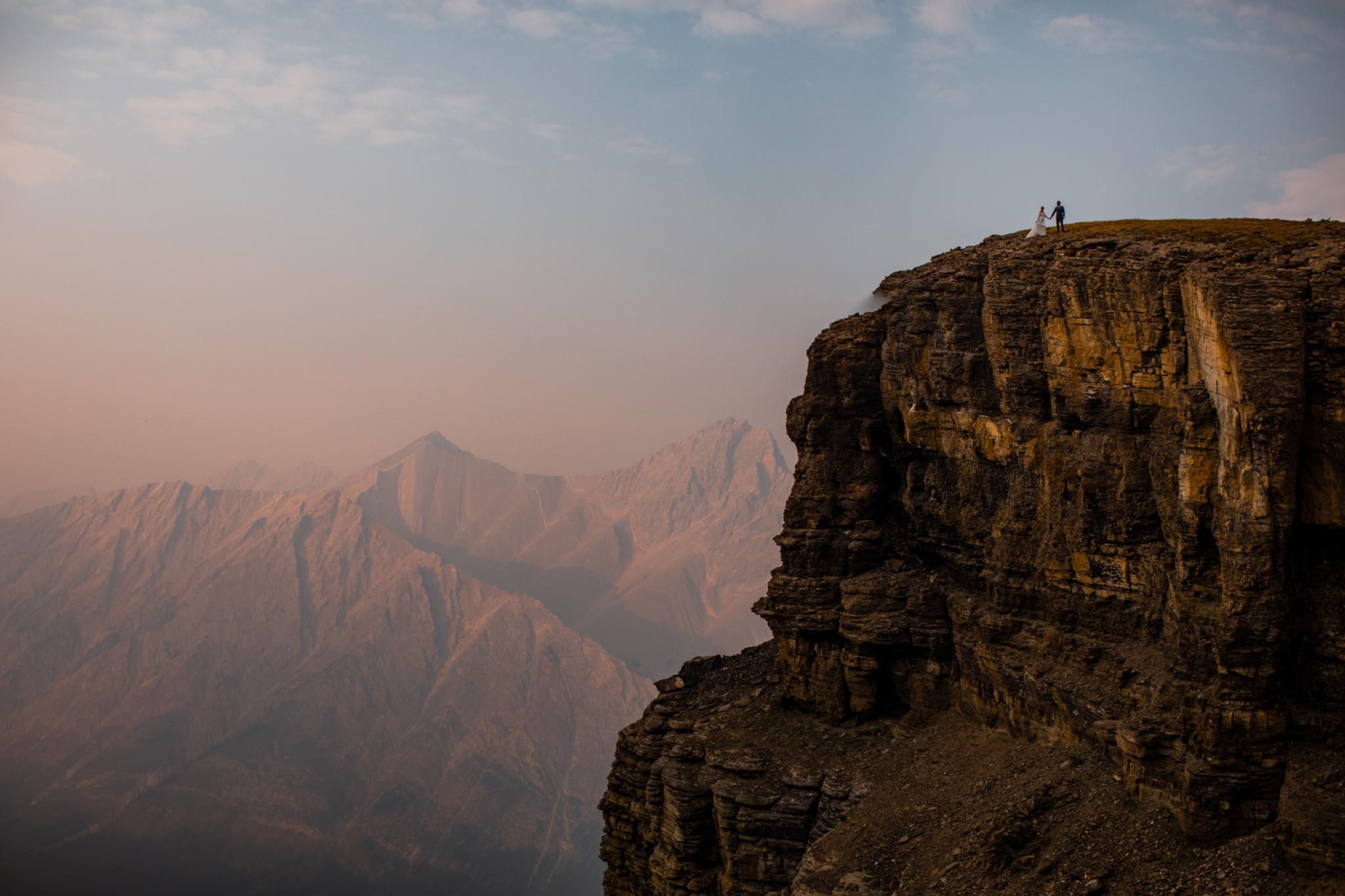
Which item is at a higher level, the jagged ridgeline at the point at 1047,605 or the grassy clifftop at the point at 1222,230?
the grassy clifftop at the point at 1222,230

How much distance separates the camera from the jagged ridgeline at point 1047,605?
50.1 meters

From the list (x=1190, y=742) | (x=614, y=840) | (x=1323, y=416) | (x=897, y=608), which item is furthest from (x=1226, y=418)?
(x=614, y=840)

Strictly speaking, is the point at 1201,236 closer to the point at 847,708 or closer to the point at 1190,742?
the point at 1190,742

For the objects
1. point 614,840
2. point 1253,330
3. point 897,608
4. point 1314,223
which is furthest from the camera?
point 614,840

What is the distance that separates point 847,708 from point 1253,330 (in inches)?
1399

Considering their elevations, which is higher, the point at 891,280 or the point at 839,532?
the point at 891,280

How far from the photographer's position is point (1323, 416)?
49.5 metres

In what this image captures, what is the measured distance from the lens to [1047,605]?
211 feet

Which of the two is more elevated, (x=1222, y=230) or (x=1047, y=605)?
(x=1222, y=230)

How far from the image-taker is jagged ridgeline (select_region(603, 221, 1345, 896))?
50.1 metres

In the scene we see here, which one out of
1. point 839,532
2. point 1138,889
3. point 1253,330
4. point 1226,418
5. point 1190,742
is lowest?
point 1138,889

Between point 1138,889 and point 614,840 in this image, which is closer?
point 1138,889

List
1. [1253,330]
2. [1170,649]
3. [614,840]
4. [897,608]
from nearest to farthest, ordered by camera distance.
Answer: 1. [1253,330]
2. [1170,649]
3. [897,608]
4. [614,840]

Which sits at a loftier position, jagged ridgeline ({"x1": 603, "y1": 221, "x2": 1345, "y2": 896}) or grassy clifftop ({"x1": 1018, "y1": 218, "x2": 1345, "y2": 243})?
grassy clifftop ({"x1": 1018, "y1": 218, "x2": 1345, "y2": 243})
